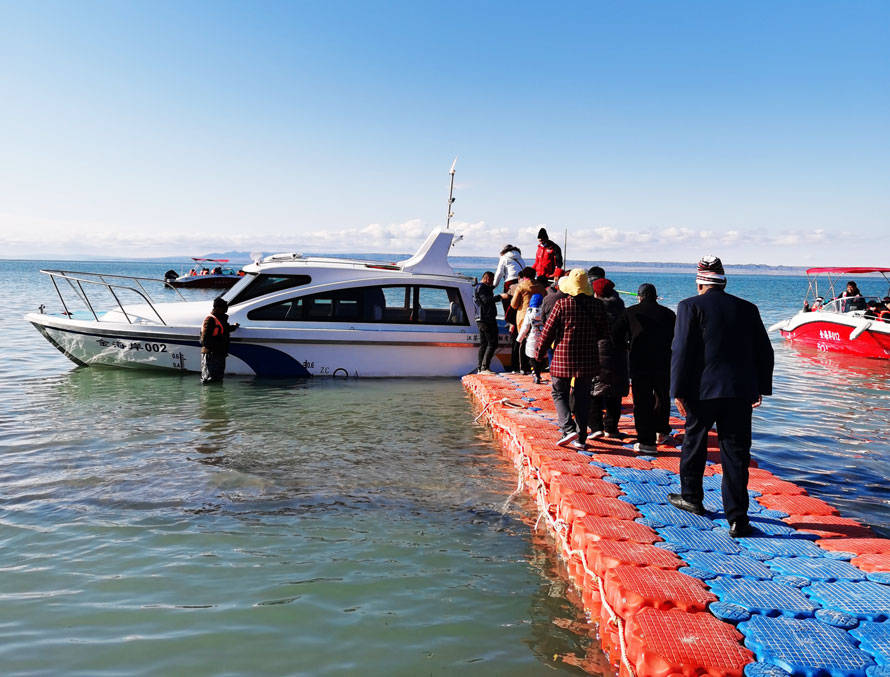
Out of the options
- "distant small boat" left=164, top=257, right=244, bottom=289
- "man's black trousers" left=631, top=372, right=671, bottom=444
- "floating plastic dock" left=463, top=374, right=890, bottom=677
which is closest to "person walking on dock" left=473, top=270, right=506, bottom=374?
"man's black trousers" left=631, top=372, right=671, bottom=444

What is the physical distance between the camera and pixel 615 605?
3744 millimetres

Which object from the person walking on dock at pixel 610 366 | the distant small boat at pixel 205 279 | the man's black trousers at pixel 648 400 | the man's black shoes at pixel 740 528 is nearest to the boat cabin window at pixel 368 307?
the person walking on dock at pixel 610 366

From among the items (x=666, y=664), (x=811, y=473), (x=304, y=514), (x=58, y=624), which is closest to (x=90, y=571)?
(x=58, y=624)

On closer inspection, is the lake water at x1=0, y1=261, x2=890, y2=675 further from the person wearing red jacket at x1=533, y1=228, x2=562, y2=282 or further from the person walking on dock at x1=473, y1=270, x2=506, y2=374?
the person wearing red jacket at x1=533, y1=228, x2=562, y2=282

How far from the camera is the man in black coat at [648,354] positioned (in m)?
6.75

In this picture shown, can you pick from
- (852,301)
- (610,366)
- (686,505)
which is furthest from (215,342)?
(852,301)

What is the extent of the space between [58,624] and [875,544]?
5.54 meters

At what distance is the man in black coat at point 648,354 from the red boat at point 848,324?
14.5 meters

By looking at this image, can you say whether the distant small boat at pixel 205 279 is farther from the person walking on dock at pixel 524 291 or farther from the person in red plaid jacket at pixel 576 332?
the person in red plaid jacket at pixel 576 332

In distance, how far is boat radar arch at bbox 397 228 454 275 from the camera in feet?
44.9

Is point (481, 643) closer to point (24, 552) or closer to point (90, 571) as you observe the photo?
point (90, 571)

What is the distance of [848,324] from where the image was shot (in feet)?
66.7

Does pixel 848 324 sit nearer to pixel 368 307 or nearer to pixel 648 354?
pixel 368 307

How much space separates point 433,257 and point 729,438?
32.2 ft
